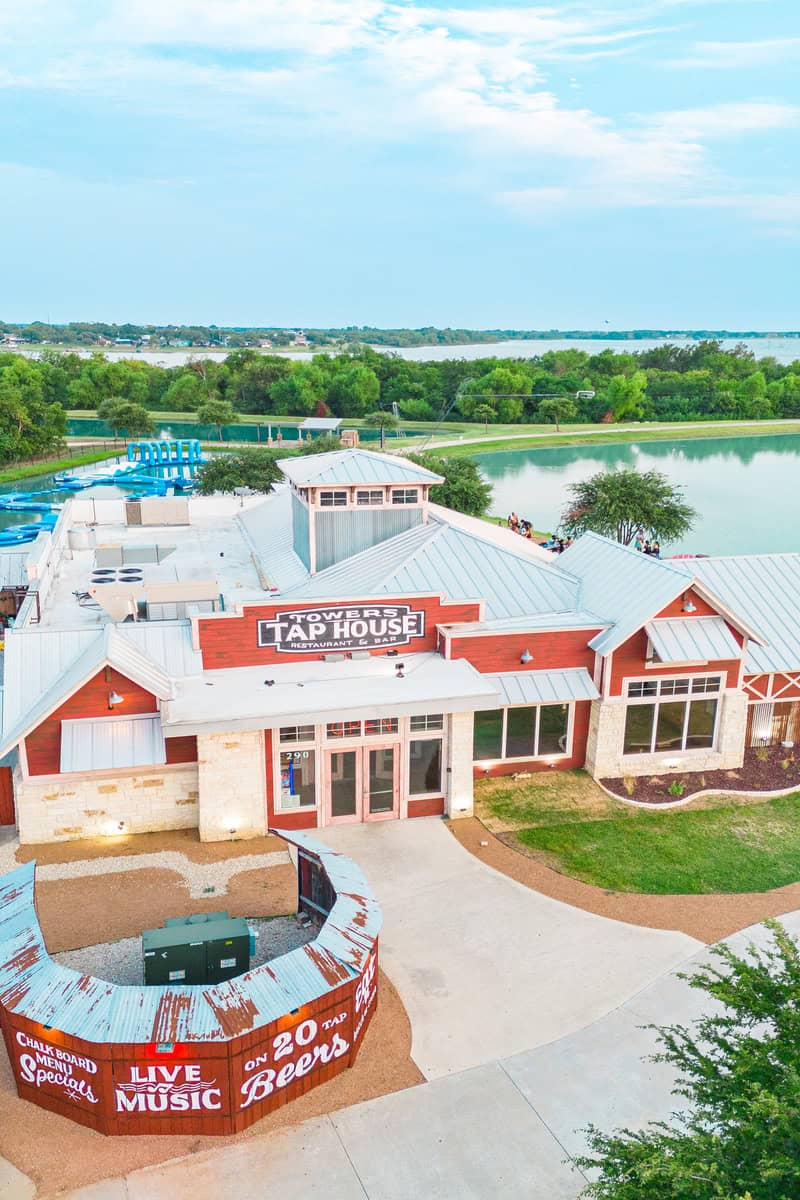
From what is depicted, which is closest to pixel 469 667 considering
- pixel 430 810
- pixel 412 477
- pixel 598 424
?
pixel 430 810

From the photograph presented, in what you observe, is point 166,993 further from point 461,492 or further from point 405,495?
point 461,492

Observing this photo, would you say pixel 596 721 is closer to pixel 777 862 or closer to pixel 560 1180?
pixel 777 862

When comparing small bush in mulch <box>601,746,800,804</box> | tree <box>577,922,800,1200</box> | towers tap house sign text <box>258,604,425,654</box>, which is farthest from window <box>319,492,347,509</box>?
tree <box>577,922,800,1200</box>

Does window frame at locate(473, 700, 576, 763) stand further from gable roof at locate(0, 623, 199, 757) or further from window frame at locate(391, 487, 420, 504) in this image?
gable roof at locate(0, 623, 199, 757)

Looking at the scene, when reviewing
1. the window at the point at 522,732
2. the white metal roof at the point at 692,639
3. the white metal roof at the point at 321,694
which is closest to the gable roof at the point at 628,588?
the white metal roof at the point at 692,639

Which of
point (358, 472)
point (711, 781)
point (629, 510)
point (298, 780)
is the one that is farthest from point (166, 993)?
point (629, 510)

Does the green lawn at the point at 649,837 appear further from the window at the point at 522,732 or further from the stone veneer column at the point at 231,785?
the stone veneer column at the point at 231,785
